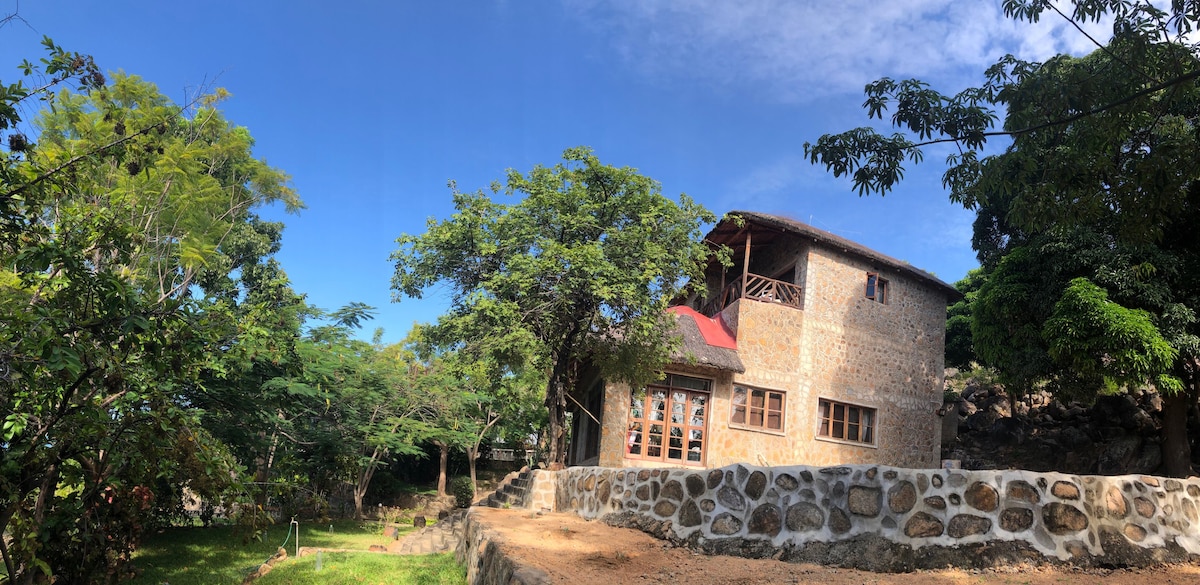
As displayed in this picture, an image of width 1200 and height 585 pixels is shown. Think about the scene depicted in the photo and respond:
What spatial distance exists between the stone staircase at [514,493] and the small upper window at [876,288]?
32.3 ft

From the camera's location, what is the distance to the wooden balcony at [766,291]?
16.6 metres

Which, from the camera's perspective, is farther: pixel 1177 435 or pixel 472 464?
pixel 472 464

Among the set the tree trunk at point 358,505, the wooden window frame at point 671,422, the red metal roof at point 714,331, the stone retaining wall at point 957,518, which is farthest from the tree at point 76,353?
the tree trunk at point 358,505

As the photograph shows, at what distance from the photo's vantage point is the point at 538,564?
5.45 meters

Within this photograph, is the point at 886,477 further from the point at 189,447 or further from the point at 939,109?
the point at 189,447

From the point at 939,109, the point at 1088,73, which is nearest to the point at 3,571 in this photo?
the point at 939,109

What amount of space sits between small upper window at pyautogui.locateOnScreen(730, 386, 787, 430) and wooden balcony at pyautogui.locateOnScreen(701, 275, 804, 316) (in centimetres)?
220

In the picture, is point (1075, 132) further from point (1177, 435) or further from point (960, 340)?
point (960, 340)

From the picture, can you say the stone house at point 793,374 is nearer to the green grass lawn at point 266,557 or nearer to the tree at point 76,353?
the green grass lawn at point 266,557

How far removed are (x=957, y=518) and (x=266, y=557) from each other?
12.4 metres

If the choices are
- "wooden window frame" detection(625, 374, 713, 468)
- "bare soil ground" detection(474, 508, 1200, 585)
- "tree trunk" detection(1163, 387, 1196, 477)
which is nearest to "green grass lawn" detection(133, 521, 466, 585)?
"bare soil ground" detection(474, 508, 1200, 585)

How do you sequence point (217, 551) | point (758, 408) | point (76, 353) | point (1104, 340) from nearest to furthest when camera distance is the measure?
point (76, 353), point (1104, 340), point (217, 551), point (758, 408)

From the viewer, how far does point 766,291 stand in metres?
17.1

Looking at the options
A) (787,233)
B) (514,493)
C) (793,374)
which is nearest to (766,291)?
(787,233)
